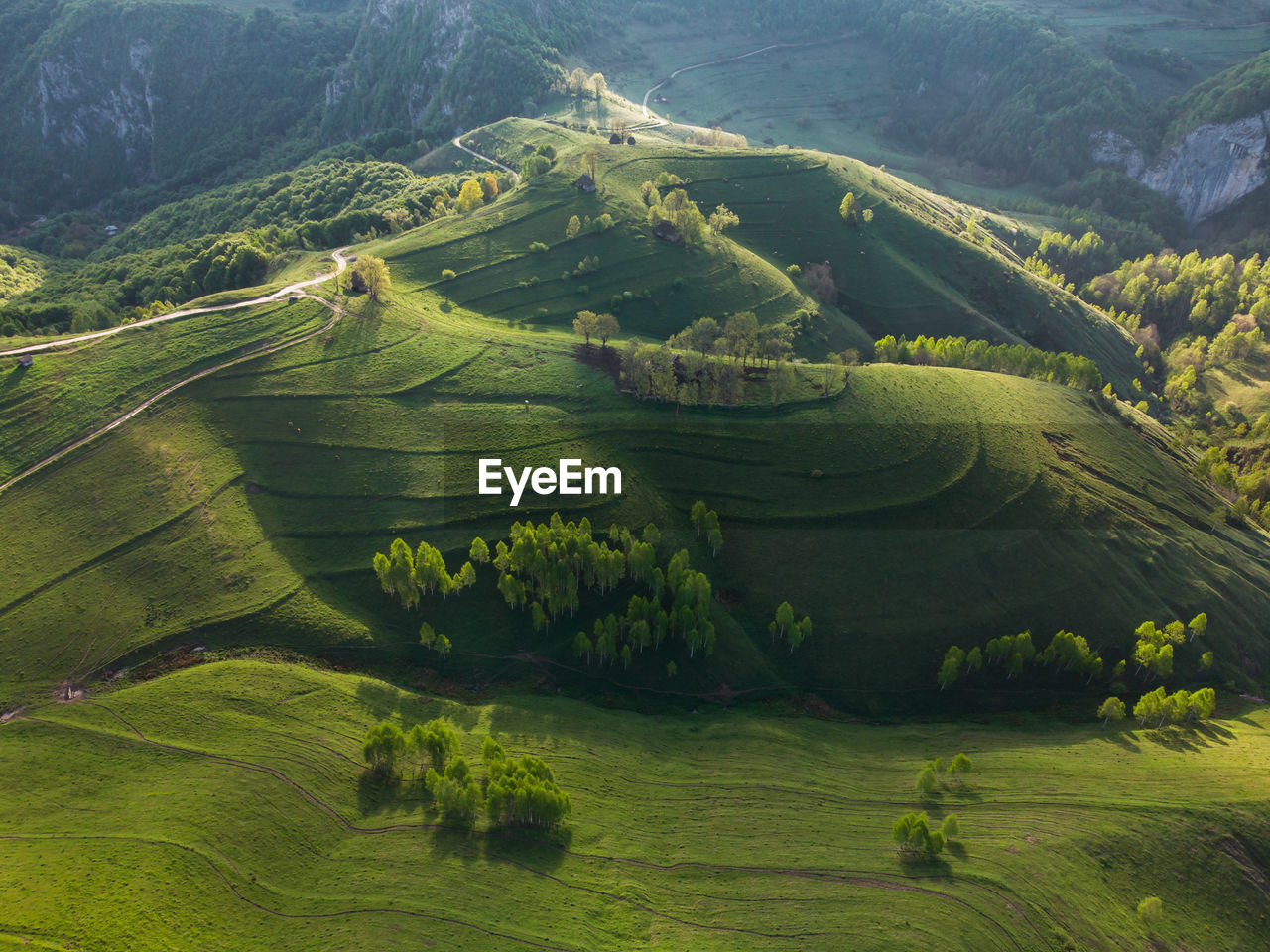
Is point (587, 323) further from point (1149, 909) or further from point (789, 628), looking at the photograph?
point (1149, 909)

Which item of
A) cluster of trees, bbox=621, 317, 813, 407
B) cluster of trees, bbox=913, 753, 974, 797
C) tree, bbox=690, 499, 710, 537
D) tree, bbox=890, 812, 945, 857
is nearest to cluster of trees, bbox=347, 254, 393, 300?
cluster of trees, bbox=621, 317, 813, 407

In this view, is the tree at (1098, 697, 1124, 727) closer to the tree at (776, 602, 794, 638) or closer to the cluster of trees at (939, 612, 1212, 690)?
the cluster of trees at (939, 612, 1212, 690)

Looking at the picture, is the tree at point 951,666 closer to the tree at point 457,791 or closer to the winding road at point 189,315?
the tree at point 457,791

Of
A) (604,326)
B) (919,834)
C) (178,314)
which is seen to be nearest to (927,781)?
(919,834)

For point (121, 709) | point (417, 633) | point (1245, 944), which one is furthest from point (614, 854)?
point (1245, 944)

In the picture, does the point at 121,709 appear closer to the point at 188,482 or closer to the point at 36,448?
the point at 188,482

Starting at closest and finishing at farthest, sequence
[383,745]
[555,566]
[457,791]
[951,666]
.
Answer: [457,791] → [383,745] → [951,666] → [555,566]

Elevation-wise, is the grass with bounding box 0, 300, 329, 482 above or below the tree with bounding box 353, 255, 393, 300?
below
